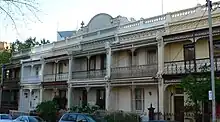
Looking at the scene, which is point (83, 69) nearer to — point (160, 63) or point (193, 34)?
point (160, 63)

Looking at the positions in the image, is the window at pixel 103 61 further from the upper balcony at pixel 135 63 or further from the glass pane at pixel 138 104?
the glass pane at pixel 138 104

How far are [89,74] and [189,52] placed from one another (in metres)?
12.2

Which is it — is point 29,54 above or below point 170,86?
above

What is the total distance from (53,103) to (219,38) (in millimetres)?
17794

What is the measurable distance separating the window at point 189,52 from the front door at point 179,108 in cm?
311

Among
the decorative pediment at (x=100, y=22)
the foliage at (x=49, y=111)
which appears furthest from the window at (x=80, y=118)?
the decorative pediment at (x=100, y=22)

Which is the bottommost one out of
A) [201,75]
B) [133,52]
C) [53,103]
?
[53,103]

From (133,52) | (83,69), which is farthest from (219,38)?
(83,69)

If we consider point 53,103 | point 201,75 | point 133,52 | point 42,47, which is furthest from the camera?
point 42,47

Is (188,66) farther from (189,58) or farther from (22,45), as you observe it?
(22,45)

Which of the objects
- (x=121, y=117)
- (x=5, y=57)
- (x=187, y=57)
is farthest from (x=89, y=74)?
(x=5, y=57)

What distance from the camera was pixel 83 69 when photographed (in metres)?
37.8

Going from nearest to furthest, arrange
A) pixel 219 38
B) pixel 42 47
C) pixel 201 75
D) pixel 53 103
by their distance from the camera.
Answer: pixel 201 75 → pixel 219 38 → pixel 53 103 → pixel 42 47

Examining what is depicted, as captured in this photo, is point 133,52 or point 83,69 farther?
point 83,69
